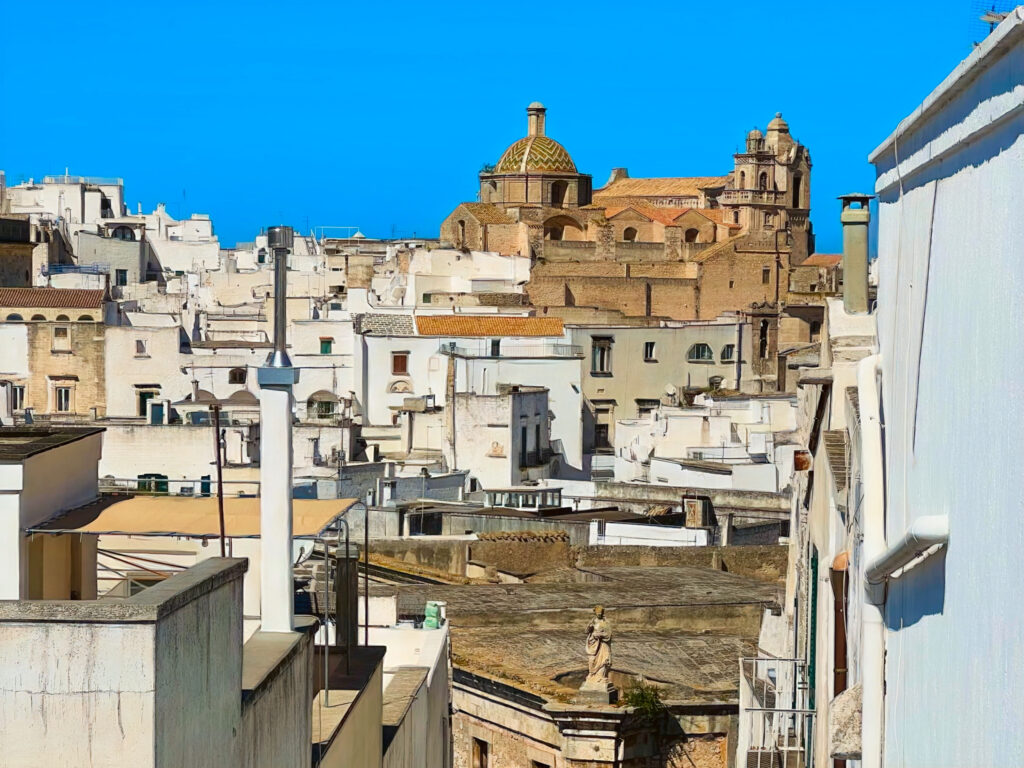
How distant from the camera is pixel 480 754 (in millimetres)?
14500

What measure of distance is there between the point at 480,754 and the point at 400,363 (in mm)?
26260

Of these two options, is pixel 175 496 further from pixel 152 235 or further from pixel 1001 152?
pixel 152 235

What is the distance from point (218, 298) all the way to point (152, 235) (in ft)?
66.0

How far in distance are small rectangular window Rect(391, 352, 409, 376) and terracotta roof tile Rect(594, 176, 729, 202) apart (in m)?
34.1

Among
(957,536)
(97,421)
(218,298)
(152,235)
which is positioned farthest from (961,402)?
(152,235)

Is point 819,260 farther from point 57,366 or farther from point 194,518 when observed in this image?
point 194,518

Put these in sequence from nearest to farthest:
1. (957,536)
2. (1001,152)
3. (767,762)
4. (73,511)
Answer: (1001,152) < (957,536) < (73,511) < (767,762)

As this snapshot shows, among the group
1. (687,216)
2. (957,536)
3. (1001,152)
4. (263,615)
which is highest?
(687,216)

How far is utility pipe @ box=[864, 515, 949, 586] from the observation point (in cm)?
271

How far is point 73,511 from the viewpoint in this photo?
6.96 m

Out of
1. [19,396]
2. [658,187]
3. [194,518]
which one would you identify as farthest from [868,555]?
[658,187]

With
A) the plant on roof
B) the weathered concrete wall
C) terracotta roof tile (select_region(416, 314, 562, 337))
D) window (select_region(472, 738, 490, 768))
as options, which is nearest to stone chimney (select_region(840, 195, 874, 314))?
the plant on roof

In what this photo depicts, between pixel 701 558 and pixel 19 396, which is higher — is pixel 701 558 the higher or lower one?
the lower one

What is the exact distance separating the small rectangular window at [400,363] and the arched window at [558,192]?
85.0 feet
